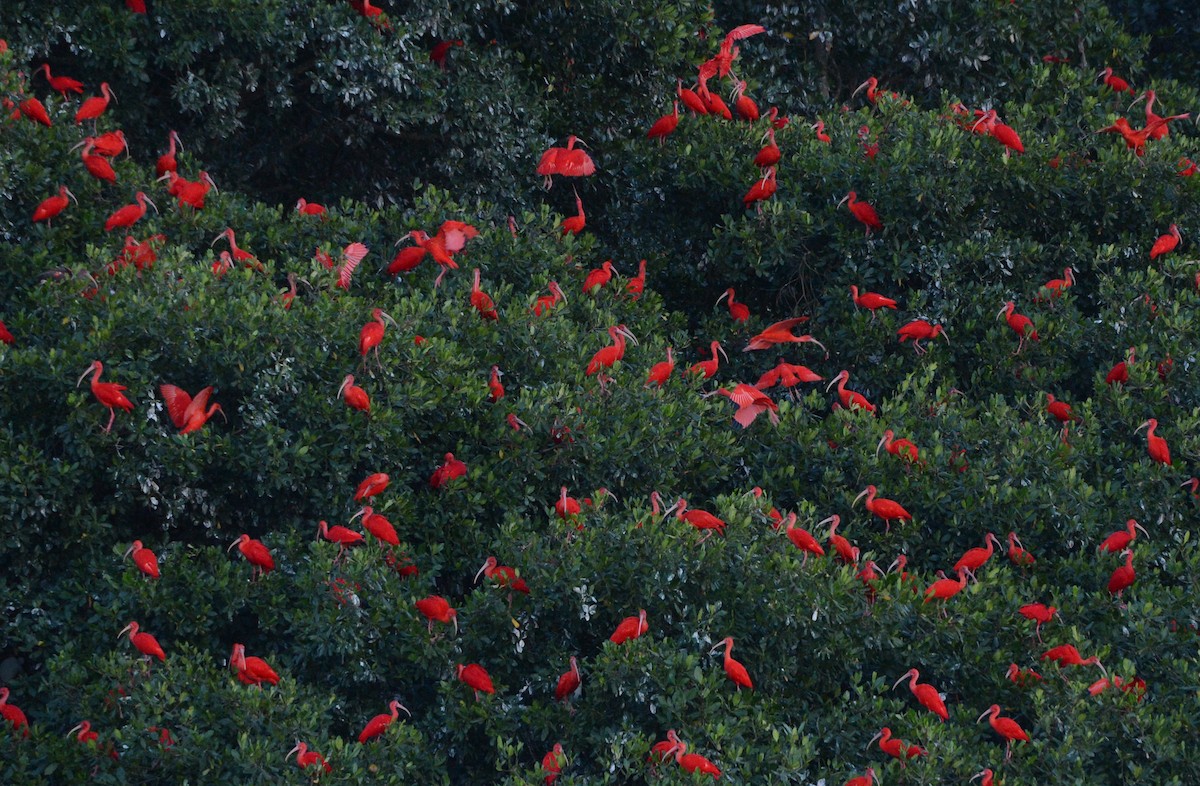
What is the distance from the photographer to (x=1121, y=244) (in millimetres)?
8289

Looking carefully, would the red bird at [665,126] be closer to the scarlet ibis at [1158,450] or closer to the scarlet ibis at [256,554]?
the scarlet ibis at [1158,450]

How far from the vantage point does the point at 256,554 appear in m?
6.00

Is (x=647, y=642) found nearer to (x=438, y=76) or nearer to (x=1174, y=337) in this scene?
(x=1174, y=337)

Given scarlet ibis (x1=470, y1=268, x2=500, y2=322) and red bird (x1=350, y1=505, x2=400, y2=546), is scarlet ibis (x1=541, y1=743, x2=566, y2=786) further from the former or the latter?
scarlet ibis (x1=470, y1=268, x2=500, y2=322)

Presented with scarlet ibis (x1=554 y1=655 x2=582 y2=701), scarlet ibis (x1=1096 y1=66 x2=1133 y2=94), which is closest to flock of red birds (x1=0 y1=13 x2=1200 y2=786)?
scarlet ibis (x1=554 y1=655 x2=582 y2=701)

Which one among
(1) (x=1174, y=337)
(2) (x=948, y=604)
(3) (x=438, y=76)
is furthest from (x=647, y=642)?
(3) (x=438, y=76)

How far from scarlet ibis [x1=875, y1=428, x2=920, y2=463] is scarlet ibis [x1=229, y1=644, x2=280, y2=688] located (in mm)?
2928

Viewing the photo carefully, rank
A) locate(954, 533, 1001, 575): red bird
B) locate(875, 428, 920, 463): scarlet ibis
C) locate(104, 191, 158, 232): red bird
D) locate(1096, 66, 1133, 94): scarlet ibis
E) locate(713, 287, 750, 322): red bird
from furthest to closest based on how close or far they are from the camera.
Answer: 1. locate(1096, 66, 1133, 94): scarlet ibis
2. locate(713, 287, 750, 322): red bird
3. locate(104, 191, 158, 232): red bird
4. locate(875, 428, 920, 463): scarlet ibis
5. locate(954, 533, 1001, 575): red bird

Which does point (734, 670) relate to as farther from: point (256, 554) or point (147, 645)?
point (147, 645)

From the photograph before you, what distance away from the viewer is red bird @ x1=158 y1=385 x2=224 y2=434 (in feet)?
19.9

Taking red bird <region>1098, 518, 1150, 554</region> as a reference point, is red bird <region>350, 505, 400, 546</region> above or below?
above

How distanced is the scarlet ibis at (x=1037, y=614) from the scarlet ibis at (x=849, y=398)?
1.44m

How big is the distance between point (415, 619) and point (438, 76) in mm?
3818

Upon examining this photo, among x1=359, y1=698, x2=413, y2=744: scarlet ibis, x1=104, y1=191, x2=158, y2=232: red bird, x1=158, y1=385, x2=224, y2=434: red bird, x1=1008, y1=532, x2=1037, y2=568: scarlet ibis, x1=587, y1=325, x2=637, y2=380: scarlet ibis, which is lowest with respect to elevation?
x1=359, y1=698, x2=413, y2=744: scarlet ibis
